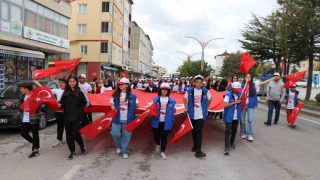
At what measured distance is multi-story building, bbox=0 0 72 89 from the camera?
1577cm

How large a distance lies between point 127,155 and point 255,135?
13.8 feet

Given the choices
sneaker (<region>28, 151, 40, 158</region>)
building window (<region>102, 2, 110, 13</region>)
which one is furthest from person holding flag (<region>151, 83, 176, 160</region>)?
building window (<region>102, 2, 110, 13</region>)

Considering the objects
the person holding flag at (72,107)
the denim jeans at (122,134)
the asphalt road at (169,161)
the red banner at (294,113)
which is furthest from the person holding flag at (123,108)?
the red banner at (294,113)

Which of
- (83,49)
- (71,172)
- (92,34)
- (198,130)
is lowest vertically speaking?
(71,172)

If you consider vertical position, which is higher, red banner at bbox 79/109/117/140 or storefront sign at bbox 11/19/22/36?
storefront sign at bbox 11/19/22/36

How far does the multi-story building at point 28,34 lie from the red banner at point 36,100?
11.1 metres

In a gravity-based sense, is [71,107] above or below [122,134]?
above

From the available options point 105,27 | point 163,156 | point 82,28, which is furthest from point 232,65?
point 163,156

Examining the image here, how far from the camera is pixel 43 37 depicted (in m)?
19.4

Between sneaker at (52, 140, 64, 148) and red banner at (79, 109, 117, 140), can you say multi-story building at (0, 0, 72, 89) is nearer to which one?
sneaker at (52, 140, 64, 148)

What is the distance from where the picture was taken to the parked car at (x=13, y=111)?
288 inches

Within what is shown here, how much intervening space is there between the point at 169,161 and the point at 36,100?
293 cm

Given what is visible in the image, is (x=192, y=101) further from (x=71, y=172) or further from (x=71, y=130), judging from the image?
(x=71, y=172)

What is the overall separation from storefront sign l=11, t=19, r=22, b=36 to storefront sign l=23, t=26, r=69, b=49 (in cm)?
42
